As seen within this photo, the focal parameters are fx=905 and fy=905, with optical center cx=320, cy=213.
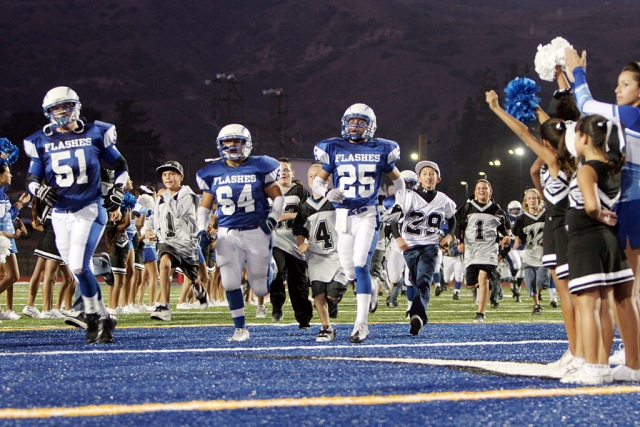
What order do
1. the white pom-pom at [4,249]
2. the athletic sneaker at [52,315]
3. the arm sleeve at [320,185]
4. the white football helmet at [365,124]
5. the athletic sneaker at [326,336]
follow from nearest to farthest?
the athletic sneaker at [326,336], the white football helmet at [365,124], the arm sleeve at [320,185], the white pom-pom at [4,249], the athletic sneaker at [52,315]

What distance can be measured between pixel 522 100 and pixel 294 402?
2643mm

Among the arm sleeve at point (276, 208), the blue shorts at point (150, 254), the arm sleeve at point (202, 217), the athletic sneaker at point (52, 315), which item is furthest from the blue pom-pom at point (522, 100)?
the blue shorts at point (150, 254)

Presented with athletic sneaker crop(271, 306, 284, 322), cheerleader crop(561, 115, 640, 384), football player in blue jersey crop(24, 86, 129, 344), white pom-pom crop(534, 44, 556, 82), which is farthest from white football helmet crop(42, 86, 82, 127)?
cheerleader crop(561, 115, 640, 384)

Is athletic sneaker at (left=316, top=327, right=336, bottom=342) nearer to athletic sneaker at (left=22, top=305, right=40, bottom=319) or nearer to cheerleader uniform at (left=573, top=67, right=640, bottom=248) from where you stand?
cheerleader uniform at (left=573, top=67, right=640, bottom=248)

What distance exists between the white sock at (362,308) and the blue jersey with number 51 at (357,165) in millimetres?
801

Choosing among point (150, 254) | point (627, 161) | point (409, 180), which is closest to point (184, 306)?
point (150, 254)

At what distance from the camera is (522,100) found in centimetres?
575

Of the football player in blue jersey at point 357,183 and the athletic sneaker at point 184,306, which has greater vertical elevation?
the football player in blue jersey at point 357,183

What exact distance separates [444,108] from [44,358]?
145 meters

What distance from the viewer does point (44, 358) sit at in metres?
6.25

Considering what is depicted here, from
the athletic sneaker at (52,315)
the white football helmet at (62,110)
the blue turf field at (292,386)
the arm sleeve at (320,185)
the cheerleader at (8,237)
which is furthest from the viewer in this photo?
the athletic sneaker at (52,315)

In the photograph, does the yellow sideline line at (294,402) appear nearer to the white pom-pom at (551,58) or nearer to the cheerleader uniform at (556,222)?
the cheerleader uniform at (556,222)

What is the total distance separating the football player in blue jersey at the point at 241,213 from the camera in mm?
7910

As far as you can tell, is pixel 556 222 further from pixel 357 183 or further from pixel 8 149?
pixel 8 149
